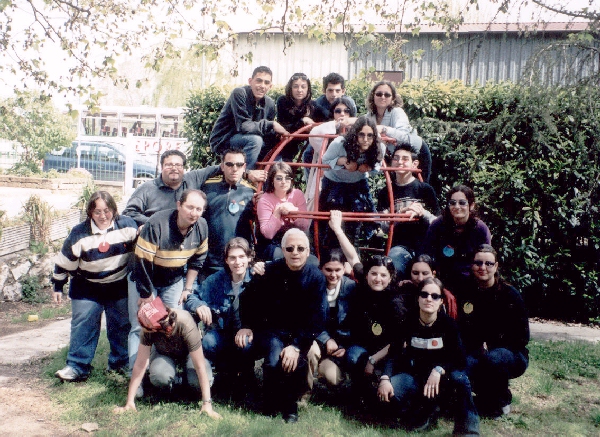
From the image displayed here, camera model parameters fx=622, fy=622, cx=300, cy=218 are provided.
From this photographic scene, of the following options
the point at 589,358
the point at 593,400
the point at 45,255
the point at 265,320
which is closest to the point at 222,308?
the point at 265,320

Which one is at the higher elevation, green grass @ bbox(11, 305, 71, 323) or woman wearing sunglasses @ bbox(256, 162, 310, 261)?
woman wearing sunglasses @ bbox(256, 162, 310, 261)

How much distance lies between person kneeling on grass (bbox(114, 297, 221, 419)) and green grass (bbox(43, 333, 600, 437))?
0.15m

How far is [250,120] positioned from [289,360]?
2585mm

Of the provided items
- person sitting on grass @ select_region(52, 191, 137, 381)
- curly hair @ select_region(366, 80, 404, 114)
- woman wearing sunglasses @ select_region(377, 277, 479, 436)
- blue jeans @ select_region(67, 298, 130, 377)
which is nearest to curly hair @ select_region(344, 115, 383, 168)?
curly hair @ select_region(366, 80, 404, 114)

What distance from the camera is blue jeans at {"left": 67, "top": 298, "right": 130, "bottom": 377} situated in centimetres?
506

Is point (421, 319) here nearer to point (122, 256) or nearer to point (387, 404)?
point (387, 404)

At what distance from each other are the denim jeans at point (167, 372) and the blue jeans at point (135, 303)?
317 millimetres

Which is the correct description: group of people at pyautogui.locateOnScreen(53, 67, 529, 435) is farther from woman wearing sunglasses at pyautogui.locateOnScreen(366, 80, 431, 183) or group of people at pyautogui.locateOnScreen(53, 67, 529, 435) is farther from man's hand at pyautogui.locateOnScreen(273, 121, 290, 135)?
man's hand at pyautogui.locateOnScreen(273, 121, 290, 135)

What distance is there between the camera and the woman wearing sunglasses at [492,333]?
4.43 meters

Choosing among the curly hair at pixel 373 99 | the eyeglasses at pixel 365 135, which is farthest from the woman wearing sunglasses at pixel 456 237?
the curly hair at pixel 373 99

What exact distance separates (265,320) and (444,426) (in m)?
1.46

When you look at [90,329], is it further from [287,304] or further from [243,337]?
[287,304]

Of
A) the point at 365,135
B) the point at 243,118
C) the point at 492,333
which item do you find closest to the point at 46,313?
the point at 243,118

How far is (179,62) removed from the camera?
3088cm
